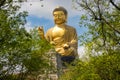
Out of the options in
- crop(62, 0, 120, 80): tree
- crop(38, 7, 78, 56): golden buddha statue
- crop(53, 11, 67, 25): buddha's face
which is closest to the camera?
crop(62, 0, 120, 80): tree

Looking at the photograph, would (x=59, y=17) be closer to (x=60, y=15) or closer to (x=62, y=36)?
(x=60, y=15)

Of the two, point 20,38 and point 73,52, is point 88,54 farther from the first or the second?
point 73,52

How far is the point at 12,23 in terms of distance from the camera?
19.3 meters

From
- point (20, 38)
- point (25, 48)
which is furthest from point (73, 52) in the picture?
point (20, 38)

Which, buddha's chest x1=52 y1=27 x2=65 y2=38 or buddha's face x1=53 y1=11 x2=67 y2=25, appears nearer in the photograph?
buddha's chest x1=52 y1=27 x2=65 y2=38

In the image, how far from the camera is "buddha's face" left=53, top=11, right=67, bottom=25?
47.5 metres

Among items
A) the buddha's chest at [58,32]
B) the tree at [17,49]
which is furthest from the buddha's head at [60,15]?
the tree at [17,49]

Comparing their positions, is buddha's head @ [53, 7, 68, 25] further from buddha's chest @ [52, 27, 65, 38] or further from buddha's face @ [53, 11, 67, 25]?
buddha's chest @ [52, 27, 65, 38]

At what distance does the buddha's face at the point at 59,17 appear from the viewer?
4750 centimetres

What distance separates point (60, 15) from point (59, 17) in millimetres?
319

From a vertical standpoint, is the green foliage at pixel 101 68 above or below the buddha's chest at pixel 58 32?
above

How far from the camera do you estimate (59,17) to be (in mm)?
47312

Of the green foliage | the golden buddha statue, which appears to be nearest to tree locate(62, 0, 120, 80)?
the green foliage

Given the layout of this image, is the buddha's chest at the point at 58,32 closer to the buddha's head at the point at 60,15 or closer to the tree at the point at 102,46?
the buddha's head at the point at 60,15
